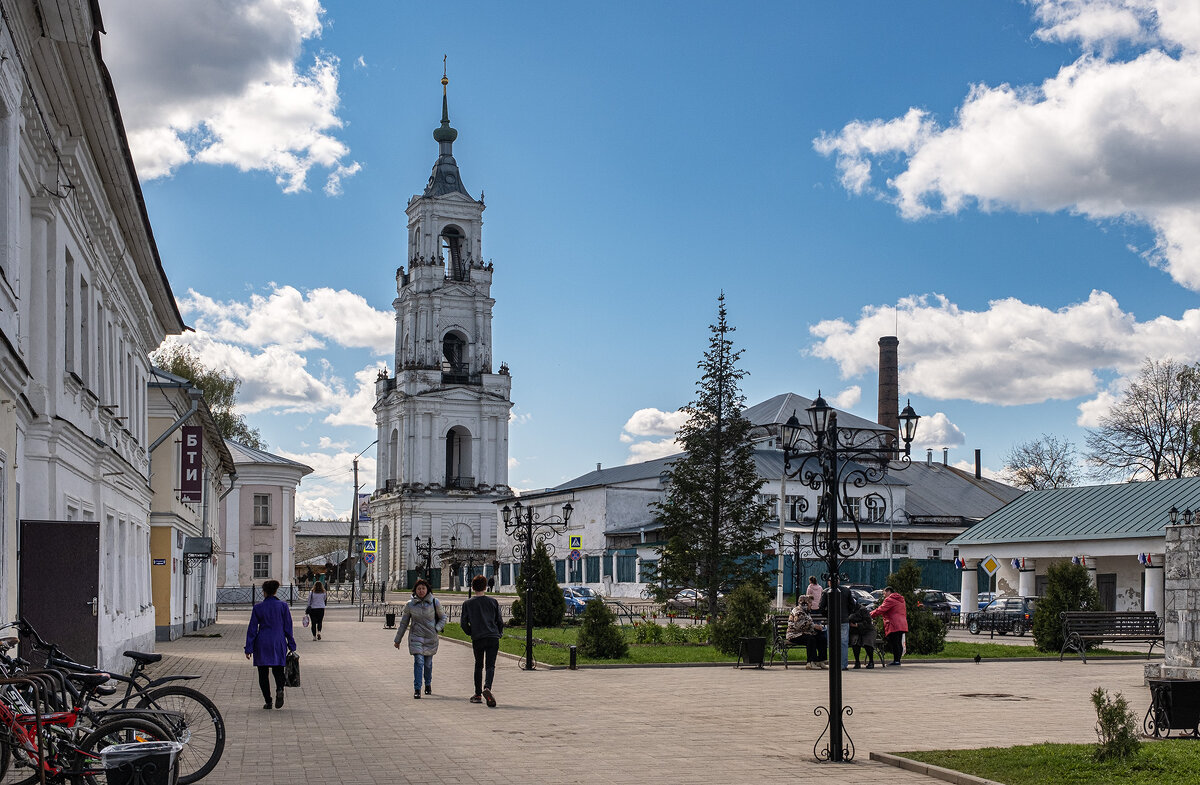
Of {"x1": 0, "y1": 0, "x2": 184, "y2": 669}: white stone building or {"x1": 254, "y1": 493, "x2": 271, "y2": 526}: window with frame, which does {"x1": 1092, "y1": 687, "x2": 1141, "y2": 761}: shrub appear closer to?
{"x1": 0, "y1": 0, "x2": 184, "y2": 669}: white stone building

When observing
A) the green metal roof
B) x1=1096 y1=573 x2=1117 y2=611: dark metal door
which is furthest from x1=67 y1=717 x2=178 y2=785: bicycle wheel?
x1=1096 y1=573 x2=1117 y2=611: dark metal door

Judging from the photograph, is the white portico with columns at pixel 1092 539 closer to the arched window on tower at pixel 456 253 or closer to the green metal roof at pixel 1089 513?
the green metal roof at pixel 1089 513

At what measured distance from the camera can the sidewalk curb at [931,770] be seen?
34.1ft

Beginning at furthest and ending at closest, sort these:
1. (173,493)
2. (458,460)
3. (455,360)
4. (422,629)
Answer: (458,460) < (455,360) < (173,493) < (422,629)

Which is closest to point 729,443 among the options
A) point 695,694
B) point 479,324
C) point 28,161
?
point 695,694

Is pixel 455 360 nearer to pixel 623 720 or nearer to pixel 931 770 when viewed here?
pixel 623 720

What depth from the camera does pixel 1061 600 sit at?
28.7m

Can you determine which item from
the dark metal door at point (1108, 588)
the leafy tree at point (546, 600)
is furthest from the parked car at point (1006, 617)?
the leafy tree at point (546, 600)

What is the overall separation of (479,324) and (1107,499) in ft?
205

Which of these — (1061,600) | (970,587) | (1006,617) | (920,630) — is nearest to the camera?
(920,630)

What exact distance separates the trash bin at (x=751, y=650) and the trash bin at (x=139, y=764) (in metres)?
16.9

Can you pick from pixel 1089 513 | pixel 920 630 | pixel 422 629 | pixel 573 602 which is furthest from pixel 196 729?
pixel 1089 513

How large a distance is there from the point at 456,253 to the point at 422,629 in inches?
3401

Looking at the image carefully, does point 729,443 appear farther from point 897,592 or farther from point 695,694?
point 695,694
